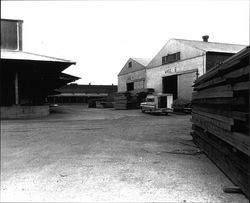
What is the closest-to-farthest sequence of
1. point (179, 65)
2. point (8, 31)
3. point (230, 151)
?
point (230, 151)
point (8, 31)
point (179, 65)

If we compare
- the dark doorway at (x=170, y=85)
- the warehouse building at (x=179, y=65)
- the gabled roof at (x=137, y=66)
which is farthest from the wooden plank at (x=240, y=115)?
the gabled roof at (x=137, y=66)

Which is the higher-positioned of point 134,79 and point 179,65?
point 179,65

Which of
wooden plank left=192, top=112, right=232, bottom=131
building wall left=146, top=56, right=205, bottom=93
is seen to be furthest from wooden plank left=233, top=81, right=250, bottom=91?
building wall left=146, top=56, right=205, bottom=93

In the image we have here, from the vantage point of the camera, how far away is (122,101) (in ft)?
81.6

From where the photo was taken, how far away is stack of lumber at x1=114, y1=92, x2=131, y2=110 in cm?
2450

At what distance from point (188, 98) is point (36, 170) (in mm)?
19329

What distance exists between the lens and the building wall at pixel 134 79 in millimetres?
30402

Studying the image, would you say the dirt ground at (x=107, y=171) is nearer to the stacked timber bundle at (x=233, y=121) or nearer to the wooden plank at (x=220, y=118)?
the stacked timber bundle at (x=233, y=121)

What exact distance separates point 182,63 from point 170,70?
6.61ft

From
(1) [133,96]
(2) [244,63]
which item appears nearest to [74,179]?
(2) [244,63]

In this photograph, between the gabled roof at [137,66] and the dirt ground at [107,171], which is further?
the gabled roof at [137,66]

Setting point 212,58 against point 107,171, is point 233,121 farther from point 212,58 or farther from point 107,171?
point 212,58

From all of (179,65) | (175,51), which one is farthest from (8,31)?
(175,51)

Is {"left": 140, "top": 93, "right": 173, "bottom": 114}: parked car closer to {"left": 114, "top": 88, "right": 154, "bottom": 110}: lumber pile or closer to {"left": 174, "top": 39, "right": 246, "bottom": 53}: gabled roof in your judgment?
{"left": 114, "top": 88, "right": 154, "bottom": 110}: lumber pile
